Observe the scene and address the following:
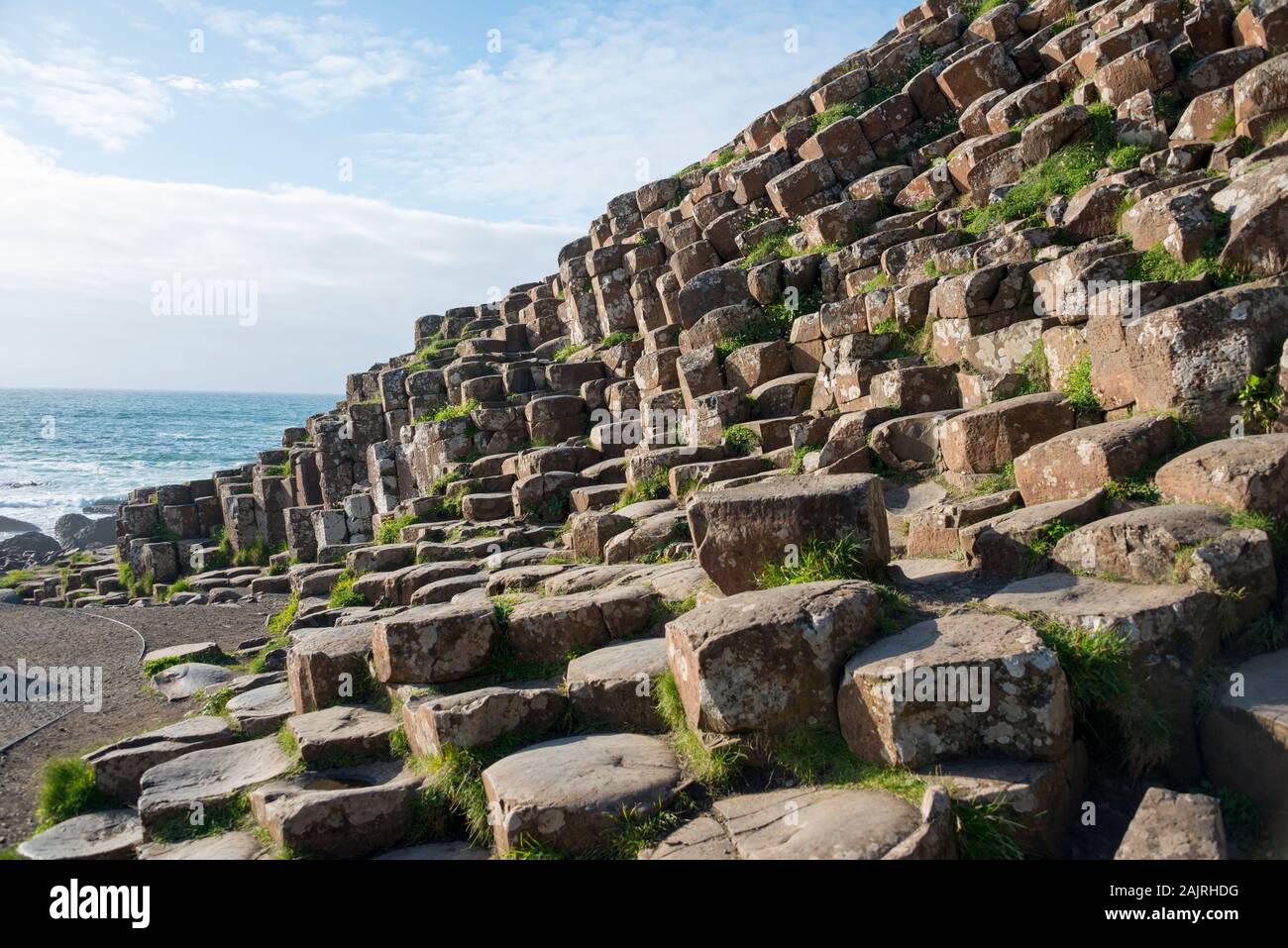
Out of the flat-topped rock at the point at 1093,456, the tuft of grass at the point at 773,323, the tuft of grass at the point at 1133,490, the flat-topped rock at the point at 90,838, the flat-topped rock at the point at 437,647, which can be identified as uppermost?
the tuft of grass at the point at 773,323

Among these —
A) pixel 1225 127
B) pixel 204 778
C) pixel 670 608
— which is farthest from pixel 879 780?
pixel 1225 127

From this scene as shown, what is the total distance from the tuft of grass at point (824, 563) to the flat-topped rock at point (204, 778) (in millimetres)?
3986

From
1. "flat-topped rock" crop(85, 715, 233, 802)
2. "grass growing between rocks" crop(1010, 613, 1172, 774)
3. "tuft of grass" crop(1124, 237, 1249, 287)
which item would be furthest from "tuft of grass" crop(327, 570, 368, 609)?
"tuft of grass" crop(1124, 237, 1249, 287)

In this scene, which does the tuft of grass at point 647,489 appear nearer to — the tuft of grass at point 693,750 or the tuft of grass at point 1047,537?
the tuft of grass at point 1047,537

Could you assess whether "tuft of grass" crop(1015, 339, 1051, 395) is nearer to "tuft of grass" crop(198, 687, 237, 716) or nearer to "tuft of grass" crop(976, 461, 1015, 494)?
"tuft of grass" crop(976, 461, 1015, 494)

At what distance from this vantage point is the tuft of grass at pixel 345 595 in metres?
12.8

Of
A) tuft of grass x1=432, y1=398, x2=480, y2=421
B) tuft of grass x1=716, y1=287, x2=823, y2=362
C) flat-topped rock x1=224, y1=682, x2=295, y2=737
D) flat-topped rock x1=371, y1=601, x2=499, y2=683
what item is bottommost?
flat-topped rock x1=224, y1=682, x2=295, y2=737

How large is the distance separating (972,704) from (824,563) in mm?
1777

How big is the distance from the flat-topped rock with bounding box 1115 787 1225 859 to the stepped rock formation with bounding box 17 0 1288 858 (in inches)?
0.7

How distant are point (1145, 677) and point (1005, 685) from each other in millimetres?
927

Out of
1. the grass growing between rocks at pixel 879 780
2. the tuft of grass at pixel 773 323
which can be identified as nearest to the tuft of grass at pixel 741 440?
the tuft of grass at pixel 773 323

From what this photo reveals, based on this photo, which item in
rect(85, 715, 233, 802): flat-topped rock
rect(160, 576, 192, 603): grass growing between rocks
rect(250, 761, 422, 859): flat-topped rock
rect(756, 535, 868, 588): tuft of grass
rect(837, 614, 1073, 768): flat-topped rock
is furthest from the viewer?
rect(160, 576, 192, 603): grass growing between rocks

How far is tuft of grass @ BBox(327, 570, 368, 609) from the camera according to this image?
12840 millimetres

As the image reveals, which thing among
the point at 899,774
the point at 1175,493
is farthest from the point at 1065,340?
the point at 899,774
